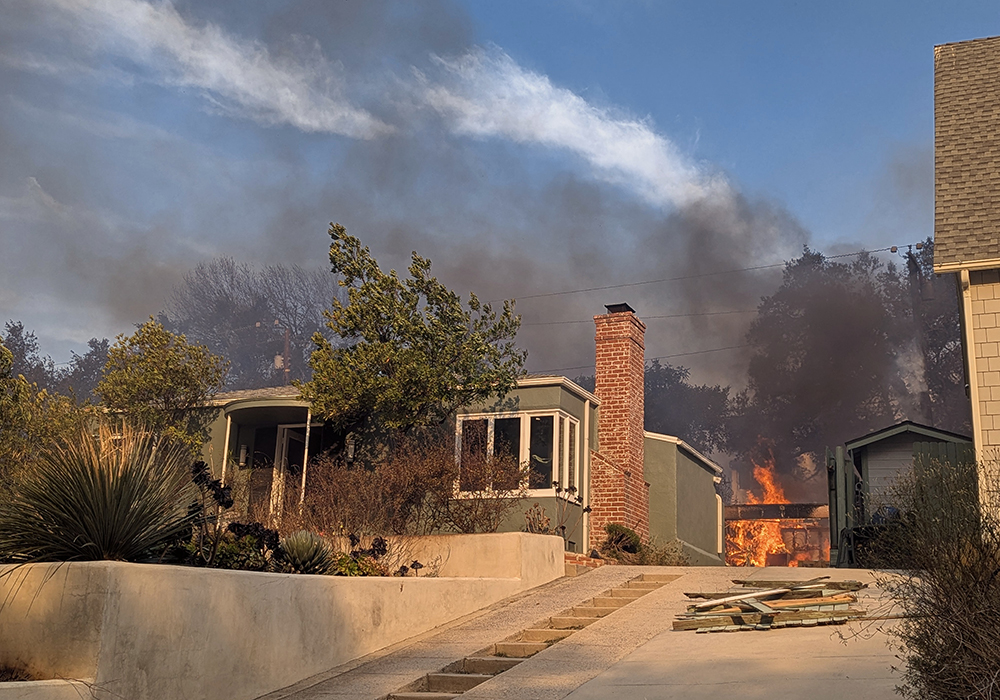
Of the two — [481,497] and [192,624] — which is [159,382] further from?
[192,624]

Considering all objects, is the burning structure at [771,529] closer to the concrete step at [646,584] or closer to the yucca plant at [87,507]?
the concrete step at [646,584]

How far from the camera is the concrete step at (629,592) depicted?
12719 mm

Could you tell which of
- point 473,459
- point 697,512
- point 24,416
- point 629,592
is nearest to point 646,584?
point 629,592

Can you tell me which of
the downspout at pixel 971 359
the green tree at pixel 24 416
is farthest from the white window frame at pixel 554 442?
the downspout at pixel 971 359

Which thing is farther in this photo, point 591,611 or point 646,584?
point 646,584

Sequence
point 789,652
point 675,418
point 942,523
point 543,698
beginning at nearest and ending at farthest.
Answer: point 942,523 < point 543,698 < point 789,652 < point 675,418

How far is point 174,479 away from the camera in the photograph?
8703 mm

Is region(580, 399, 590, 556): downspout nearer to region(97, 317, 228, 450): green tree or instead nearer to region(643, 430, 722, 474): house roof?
region(643, 430, 722, 474): house roof

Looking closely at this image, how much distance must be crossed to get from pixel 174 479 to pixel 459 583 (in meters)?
4.32

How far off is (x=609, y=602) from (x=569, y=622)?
1341mm

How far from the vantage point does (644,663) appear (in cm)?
859

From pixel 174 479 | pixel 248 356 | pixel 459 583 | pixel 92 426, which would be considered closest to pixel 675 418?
pixel 248 356

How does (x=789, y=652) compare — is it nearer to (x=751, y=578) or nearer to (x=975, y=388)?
(x=751, y=578)

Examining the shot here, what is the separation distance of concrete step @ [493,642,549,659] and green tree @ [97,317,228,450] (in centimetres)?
1086
